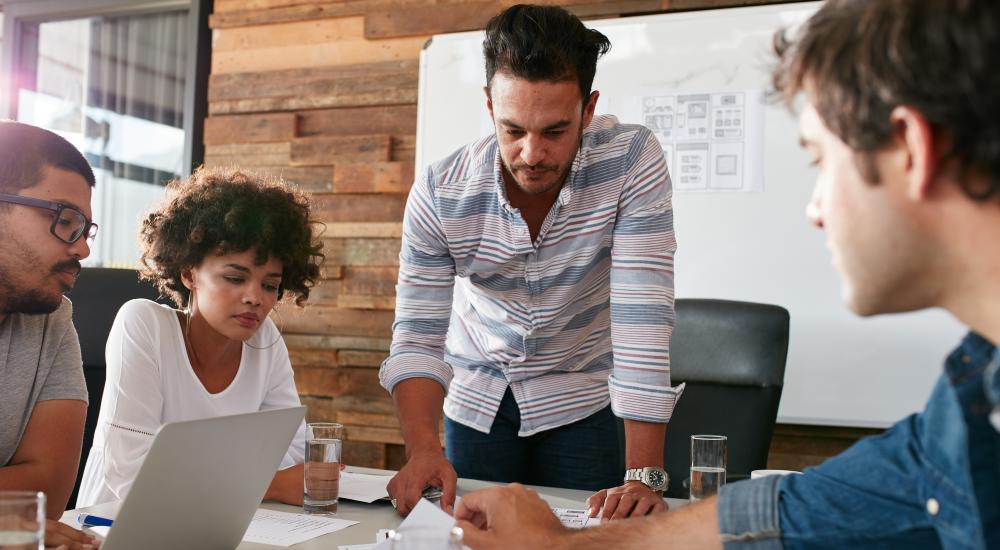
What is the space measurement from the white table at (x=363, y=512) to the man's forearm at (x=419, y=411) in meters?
0.11

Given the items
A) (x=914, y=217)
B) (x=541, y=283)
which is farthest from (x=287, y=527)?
(x=914, y=217)

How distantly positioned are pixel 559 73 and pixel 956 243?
1.04 m

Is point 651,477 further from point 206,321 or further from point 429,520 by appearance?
point 206,321

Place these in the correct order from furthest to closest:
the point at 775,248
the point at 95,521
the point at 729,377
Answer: the point at 775,248 → the point at 729,377 → the point at 95,521

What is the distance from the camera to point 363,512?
1454 mm

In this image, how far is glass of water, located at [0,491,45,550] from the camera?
0.88 metres

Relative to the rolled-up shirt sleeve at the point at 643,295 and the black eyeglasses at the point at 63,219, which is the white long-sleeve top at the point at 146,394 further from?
the rolled-up shirt sleeve at the point at 643,295

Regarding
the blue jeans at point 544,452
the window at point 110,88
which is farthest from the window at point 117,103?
the blue jeans at point 544,452

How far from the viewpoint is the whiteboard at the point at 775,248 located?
8.61ft

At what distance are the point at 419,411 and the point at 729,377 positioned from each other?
0.80 meters

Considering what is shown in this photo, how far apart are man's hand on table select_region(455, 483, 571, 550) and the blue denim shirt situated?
0.22 meters

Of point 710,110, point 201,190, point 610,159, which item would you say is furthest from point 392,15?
point 610,159

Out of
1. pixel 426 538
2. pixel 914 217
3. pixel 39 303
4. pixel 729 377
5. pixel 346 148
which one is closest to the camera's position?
pixel 914 217

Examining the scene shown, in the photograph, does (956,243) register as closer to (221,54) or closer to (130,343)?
(130,343)
